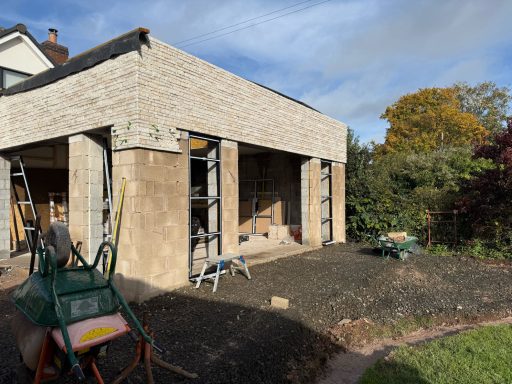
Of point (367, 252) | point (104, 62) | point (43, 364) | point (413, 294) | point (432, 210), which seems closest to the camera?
point (43, 364)

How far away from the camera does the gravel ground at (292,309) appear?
4.30 metres

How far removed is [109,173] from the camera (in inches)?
319

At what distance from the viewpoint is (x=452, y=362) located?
4504 mm

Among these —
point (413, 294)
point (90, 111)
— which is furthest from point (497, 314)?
point (90, 111)

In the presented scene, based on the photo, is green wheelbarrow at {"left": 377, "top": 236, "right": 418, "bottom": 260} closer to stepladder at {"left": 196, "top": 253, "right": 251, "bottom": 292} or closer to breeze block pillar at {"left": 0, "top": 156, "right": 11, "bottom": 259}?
stepladder at {"left": 196, "top": 253, "right": 251, "bottom": 292}

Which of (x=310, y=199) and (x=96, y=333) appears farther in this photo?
(x=310, y=199)

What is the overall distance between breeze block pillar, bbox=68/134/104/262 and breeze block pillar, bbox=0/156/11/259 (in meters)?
4.22

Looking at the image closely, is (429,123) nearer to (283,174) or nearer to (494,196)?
(283,174)

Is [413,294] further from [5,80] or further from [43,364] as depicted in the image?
[5,80]

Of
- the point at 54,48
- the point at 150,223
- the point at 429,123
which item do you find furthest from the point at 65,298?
the point at 429,123

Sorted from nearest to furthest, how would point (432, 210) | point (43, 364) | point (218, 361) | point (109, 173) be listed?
point (43, 364) < point (218, 361) < point (109, 173) < point (432, 210)

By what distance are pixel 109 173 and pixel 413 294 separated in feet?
22.9

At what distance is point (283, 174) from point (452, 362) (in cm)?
1139

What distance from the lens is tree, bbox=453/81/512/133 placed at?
31797mm
